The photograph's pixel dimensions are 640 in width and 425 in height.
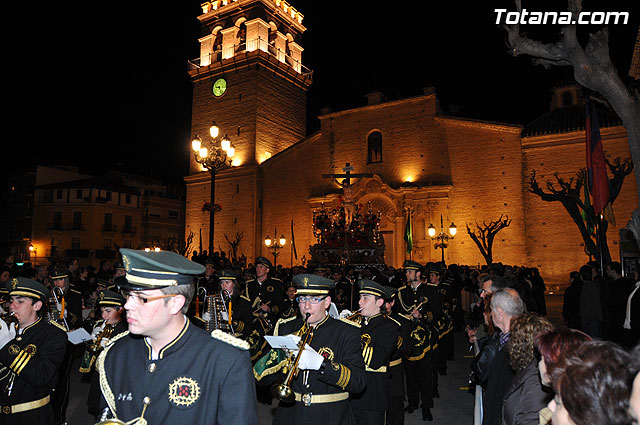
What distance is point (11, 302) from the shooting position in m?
4.36

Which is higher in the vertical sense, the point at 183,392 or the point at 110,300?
the point at 110,300

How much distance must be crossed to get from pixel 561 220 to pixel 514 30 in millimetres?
22192

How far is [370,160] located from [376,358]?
1079 inches

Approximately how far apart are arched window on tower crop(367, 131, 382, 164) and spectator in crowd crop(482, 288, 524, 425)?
2759 centimetres

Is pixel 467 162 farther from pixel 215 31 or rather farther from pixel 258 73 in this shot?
pixel 215 31

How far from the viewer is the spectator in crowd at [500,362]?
384cm

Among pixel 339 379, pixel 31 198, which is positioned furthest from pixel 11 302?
pixel 31 198

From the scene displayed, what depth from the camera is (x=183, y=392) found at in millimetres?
2504

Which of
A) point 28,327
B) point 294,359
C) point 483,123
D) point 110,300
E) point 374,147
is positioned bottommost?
point 294,359

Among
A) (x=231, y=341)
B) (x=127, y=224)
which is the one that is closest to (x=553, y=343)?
(x=231, y=341)

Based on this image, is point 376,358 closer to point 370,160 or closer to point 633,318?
point 633,318

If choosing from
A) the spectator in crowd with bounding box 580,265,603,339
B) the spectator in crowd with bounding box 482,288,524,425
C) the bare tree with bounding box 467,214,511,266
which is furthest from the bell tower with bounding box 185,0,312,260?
the spectator in crowd with bounding box 482,288,524,425

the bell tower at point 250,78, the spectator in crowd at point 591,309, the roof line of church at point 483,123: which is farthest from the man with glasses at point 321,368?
the bell tower at point 250,78

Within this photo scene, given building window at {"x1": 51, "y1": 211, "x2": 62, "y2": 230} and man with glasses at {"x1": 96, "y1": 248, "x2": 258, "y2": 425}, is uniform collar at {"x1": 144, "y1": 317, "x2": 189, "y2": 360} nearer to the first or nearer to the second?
man with glasses at {"x1": 96, "y1": 248, "x2": 258, "y2": 425}
